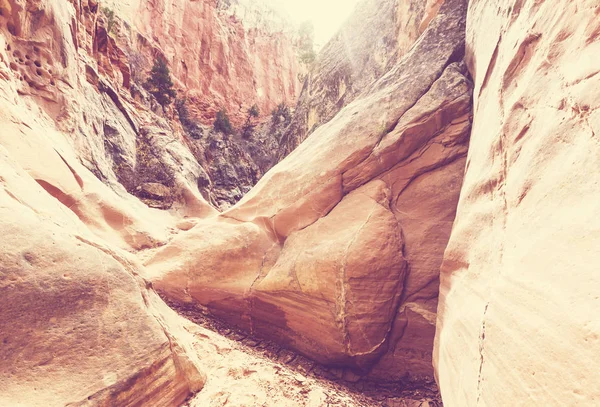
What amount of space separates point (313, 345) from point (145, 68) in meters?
28.4

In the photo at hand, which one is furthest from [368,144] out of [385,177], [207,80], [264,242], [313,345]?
[207,80]

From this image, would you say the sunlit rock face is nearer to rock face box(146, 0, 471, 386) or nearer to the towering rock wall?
the towering rock wall

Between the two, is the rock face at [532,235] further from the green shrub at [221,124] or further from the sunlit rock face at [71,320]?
A: the green shrub at [221,124]

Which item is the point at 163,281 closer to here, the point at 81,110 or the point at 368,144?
the point at 368,144

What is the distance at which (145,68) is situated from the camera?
2541cm

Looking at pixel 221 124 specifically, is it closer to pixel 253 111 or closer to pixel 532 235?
pixel 253 111

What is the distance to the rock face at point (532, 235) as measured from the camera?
1.54 m

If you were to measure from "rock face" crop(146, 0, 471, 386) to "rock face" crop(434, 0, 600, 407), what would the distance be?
803 mm

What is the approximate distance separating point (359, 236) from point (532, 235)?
2.47 meters

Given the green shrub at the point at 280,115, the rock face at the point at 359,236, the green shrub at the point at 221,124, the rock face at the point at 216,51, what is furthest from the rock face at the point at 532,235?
the green shrub at the point at 280,115

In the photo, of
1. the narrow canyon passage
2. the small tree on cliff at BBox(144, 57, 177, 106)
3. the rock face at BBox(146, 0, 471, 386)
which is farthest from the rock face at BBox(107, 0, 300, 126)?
the rock face at BBox(146, 0, 471, 386)

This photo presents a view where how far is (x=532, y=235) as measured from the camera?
2.02m

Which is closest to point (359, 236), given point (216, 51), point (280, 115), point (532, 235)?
point (532, 235)

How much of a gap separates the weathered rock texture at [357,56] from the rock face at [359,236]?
284cm
